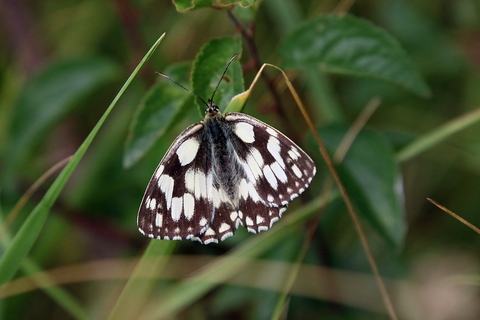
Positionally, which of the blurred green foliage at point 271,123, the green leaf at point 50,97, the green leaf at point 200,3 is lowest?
the blurred green foliage at point 271,123

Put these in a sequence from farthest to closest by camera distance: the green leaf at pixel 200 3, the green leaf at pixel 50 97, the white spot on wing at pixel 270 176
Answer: the green leaf at pixel 50 97, the white spot on wing at pixel 270 176, the green leaf at pixel 200 3

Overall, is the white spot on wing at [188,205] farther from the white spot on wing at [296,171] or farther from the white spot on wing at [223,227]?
the white spot on wing at [296,171]

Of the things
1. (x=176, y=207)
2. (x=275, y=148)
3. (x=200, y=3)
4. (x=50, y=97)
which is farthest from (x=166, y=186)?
(x=50, y=97)

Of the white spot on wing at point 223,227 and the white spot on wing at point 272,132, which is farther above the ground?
the white spot on wing at point 272,132

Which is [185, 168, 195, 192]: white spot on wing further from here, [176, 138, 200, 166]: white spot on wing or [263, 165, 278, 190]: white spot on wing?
[263, 165, 278, 190]: white spot on wing

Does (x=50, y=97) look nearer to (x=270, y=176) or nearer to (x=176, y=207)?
(x=176, y=207)

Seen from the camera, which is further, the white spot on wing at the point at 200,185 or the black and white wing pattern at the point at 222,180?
the white spot on wing at the point at 200,185

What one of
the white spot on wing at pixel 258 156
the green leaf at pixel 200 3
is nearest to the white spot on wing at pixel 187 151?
the white spot on wing at pixel 258 156
